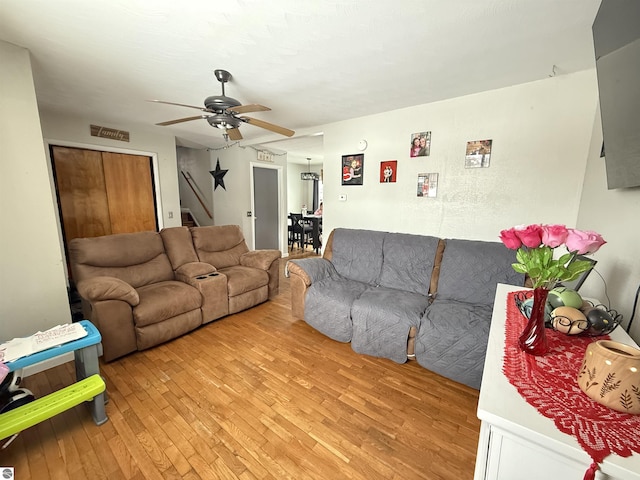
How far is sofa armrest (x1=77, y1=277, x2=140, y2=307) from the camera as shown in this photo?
1.97 meters

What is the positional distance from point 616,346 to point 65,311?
321 centimetres

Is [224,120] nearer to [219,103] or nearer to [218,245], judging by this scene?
[219,103]

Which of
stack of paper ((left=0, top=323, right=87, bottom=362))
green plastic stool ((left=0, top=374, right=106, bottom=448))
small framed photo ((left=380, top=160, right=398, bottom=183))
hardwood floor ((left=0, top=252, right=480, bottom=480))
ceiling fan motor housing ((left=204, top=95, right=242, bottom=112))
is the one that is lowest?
hardwood floor ((left=0, top=252, right=480, bottom=480))

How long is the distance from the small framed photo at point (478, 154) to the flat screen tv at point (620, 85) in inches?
49.0

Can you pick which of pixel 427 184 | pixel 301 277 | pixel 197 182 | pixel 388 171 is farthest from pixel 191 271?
pixel 197 182

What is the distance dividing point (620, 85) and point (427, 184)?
1.76m

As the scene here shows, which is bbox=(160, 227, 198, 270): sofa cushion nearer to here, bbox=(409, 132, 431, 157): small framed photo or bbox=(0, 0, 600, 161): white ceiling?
bbox=(0, 0, 600, 161): white ceiling

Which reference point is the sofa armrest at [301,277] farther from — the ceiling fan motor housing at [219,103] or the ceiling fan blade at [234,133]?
the ceiling fan motor housing at [219,103]

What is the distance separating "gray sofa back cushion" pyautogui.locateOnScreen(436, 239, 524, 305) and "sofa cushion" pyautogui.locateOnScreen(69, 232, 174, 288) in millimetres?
2879

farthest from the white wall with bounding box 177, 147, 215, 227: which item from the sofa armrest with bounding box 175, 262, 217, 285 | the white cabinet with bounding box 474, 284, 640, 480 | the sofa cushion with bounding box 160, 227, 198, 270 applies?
the white cabinet with bounding box 474, 284, 640, 480

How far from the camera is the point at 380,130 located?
303 centimetres

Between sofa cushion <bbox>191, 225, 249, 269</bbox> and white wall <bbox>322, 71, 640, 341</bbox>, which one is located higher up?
white wall <bbox>322, 71, 640, 341</bbox>

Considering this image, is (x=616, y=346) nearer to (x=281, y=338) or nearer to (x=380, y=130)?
(x=281, y=338)

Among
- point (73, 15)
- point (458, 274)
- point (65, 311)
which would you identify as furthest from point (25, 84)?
point (458, 274)
